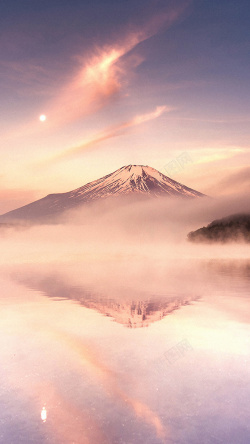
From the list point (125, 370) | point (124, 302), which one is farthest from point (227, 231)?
point (125, 370)

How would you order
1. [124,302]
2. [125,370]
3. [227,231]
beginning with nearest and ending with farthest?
[125,370] < [124,302] < [227,231]

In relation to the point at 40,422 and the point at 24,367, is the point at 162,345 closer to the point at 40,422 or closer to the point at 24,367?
the point at 24,367

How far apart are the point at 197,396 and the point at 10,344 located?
16.8 ft

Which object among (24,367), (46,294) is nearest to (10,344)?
(24,367)

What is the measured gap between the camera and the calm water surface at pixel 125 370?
5.93m

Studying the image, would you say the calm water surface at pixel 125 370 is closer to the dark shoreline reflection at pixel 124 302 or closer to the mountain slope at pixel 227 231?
the dark shoreline reflection at pixel 124 302

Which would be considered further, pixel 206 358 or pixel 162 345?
pixel 162 345

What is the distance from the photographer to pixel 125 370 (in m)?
8.34

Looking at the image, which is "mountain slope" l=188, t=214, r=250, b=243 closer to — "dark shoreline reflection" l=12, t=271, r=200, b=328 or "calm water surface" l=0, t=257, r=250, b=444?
"dark shoreline reflection" l=12, t=271, r=200, b=328

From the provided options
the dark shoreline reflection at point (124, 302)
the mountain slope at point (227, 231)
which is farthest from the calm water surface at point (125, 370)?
the mountain slope at point (227, 231)

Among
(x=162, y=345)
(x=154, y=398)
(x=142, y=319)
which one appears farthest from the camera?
(x=142, y=319)

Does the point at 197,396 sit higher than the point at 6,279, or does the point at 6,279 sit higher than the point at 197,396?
the point at 6,279

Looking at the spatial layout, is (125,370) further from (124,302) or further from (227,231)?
(227,231)

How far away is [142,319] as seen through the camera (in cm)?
1283
